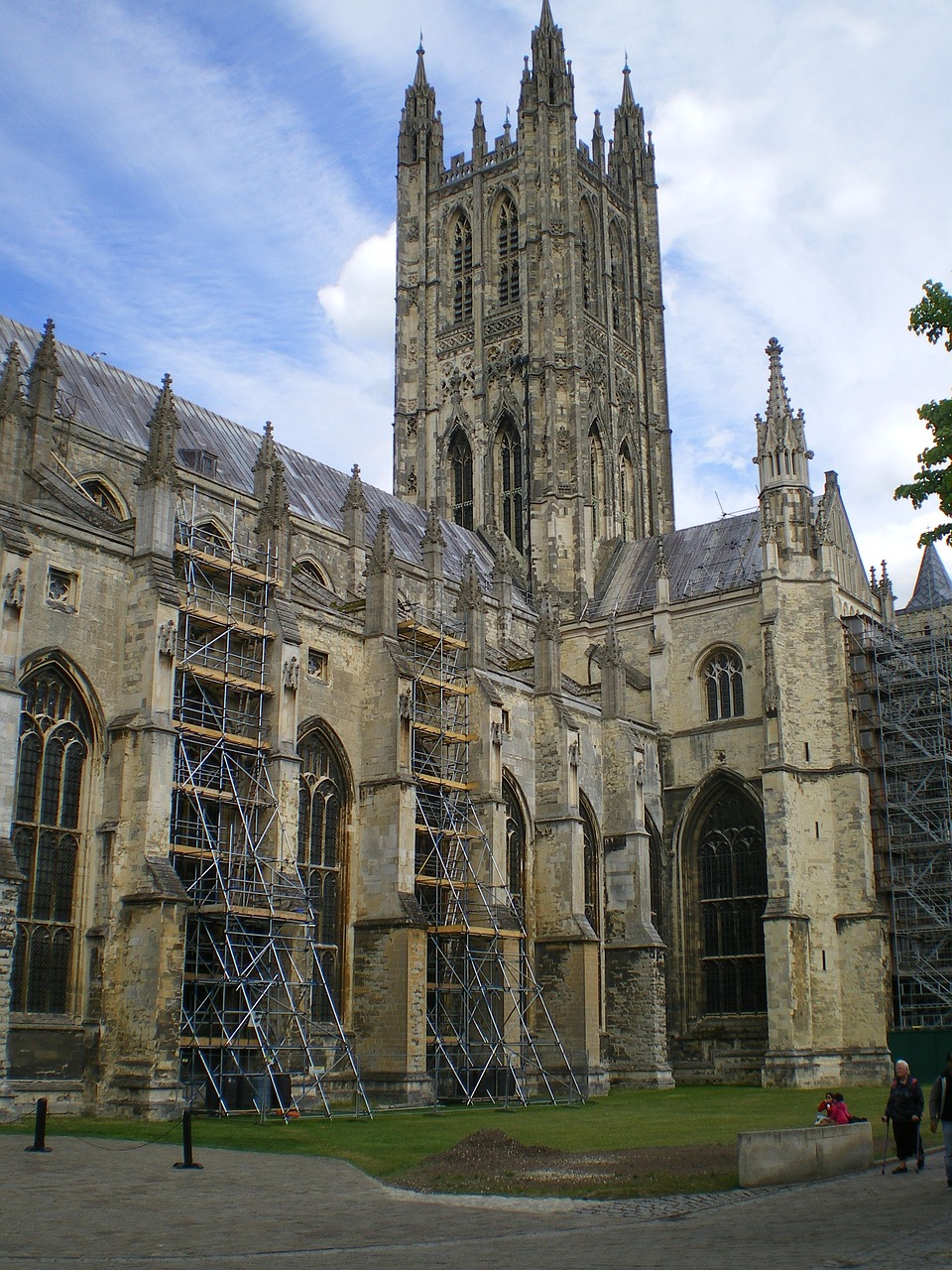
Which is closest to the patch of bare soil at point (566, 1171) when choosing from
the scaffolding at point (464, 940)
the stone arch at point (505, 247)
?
the scaffolding at point (464, 940)

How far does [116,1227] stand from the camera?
1123 cm

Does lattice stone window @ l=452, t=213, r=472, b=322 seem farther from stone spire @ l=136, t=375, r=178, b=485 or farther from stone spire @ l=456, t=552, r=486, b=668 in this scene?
stone spire @ l=136, t=375, r=178, b=485

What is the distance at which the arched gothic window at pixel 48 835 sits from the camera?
2280 centimetres

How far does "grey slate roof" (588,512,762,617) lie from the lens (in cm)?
4588

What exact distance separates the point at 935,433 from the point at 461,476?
38.8 m

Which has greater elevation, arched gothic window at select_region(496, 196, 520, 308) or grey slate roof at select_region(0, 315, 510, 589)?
arched gothic window at select_region(496, 196, 520, 308)

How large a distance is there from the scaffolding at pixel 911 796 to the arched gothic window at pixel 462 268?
23.6 metres

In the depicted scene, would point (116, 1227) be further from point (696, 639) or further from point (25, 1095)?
point (696, 639)

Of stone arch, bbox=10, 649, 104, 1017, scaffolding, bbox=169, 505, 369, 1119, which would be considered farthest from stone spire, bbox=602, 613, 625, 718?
stone arch, bbox=10, 649, 104, 1017

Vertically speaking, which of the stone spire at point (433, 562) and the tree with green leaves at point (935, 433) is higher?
the stone spire at point (433, 562)

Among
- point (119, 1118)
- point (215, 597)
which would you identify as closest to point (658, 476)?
point (215, 597)

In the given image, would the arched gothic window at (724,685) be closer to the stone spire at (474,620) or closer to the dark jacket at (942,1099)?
the stone spire at (474,620)

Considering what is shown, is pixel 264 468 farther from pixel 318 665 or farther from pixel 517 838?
pixel 517 838

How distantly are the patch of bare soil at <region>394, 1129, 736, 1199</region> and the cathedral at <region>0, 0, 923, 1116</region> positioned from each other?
7.56 m
